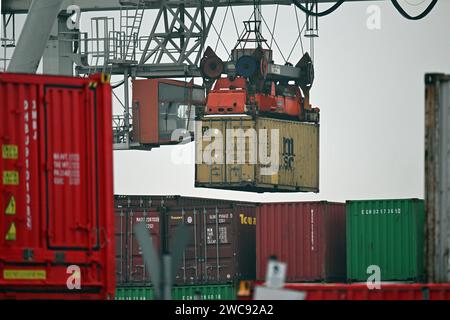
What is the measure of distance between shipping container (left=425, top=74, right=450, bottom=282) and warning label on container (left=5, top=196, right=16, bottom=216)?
8131 mm

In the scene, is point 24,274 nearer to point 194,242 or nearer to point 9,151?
point 9,151

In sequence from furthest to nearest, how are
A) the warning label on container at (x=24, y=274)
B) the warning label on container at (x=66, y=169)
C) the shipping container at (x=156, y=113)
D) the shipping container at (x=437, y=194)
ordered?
the shipping container at (x=156, y=113)
the shipping container at (x=437, y=194)
the warning label on container at (x=66, y=169)
the warning label on container at (x=24, y=274)

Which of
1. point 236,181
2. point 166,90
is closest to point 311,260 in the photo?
point 236,181

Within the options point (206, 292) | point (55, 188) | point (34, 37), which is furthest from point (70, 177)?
point (206, 292)

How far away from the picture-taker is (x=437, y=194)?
2845cm

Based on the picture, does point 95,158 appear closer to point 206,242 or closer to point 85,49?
point 206,242

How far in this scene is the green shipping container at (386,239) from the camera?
40.8 metres

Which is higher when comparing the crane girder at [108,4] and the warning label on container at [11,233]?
the crane girder at [108,4]

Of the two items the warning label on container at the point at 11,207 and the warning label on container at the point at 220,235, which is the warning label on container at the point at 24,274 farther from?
the warning label on container at the point at 220,235

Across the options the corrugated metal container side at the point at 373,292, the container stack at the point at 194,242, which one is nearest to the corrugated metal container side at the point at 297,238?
the container stack at the point at 194,242

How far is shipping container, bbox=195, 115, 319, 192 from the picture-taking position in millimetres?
52750

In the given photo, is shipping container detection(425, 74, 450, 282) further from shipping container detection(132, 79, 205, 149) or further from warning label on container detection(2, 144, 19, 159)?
shipping container detection(132, 79, 205, 149)

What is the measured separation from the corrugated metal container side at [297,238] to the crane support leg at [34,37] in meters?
10.5

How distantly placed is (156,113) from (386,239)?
1599cm
